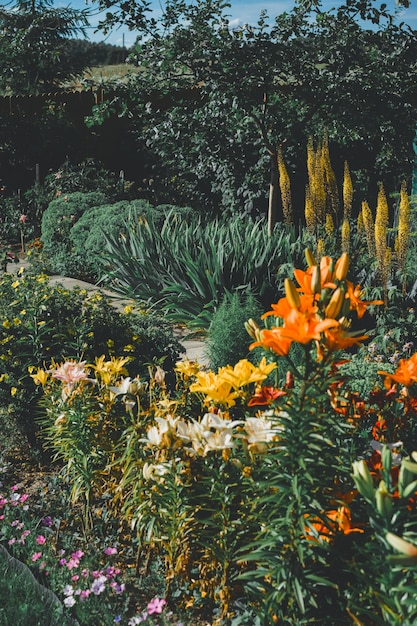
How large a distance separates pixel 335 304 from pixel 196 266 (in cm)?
378

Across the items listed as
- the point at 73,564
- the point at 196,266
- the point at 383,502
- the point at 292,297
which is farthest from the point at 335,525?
the point at 196,266

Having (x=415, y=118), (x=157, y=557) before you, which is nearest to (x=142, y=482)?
(x=157, y=557)

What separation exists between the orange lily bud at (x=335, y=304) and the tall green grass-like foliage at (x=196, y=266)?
3263mm

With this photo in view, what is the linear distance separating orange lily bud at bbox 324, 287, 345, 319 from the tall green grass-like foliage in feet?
10.7

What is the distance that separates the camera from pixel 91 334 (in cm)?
378

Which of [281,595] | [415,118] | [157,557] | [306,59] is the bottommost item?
[157,557]

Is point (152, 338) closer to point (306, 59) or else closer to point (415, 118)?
point (306, 59)

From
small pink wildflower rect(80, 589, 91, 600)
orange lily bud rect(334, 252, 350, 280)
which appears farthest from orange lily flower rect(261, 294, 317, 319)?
small pink wildflower rect(80, 589, 91, 600)

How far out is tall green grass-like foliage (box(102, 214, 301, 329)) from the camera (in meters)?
5.67

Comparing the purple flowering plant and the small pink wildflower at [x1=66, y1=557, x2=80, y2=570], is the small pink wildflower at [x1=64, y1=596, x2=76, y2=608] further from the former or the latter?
the small pink wildflower at [x1=66, y1=557, x2=80, y2=570]

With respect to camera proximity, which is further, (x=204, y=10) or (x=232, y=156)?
(x=232, y=156)

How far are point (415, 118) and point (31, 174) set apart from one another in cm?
641

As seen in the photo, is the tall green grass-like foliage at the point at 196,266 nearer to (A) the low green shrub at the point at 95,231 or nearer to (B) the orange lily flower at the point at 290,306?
(A) the low green shrub at the point at 95,231

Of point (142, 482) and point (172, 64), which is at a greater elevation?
point (172, 64)
